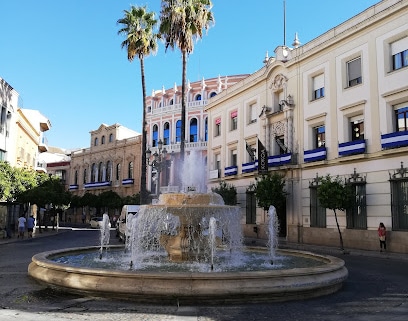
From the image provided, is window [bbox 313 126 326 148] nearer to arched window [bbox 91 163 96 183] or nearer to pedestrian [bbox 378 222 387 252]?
pedestrian [bbox 378 222 387 252]

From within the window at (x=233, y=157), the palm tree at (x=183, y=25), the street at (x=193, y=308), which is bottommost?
the street at (x=193, y=308)

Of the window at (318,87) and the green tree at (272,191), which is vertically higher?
the window at (318,87)

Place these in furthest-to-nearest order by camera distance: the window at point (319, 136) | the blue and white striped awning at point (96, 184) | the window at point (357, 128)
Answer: the blue and white striped awning at point (96, 184), the window at point (319, 136), the window at point (357, 128)

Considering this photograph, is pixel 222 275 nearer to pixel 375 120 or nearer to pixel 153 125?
pixel 375 120

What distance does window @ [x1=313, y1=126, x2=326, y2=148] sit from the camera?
23.6 metres

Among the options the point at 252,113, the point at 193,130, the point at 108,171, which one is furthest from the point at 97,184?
the point at 252,113

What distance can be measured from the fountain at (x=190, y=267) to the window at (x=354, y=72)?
39.2 feet

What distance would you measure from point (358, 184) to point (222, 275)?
1532 centimetres

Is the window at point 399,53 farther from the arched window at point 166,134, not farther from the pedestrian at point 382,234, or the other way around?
the arched window at point 166,134

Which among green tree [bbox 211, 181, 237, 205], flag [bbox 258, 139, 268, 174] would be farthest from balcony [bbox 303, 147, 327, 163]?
green tree [bbox 211, 181, 237, 205]

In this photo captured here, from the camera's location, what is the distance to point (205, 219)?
425 inches

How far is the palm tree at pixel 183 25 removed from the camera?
25.8 m

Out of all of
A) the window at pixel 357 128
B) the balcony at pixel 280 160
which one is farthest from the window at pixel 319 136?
the window at pixel 357 128

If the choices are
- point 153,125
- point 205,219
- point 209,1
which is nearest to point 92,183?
point 153,125
